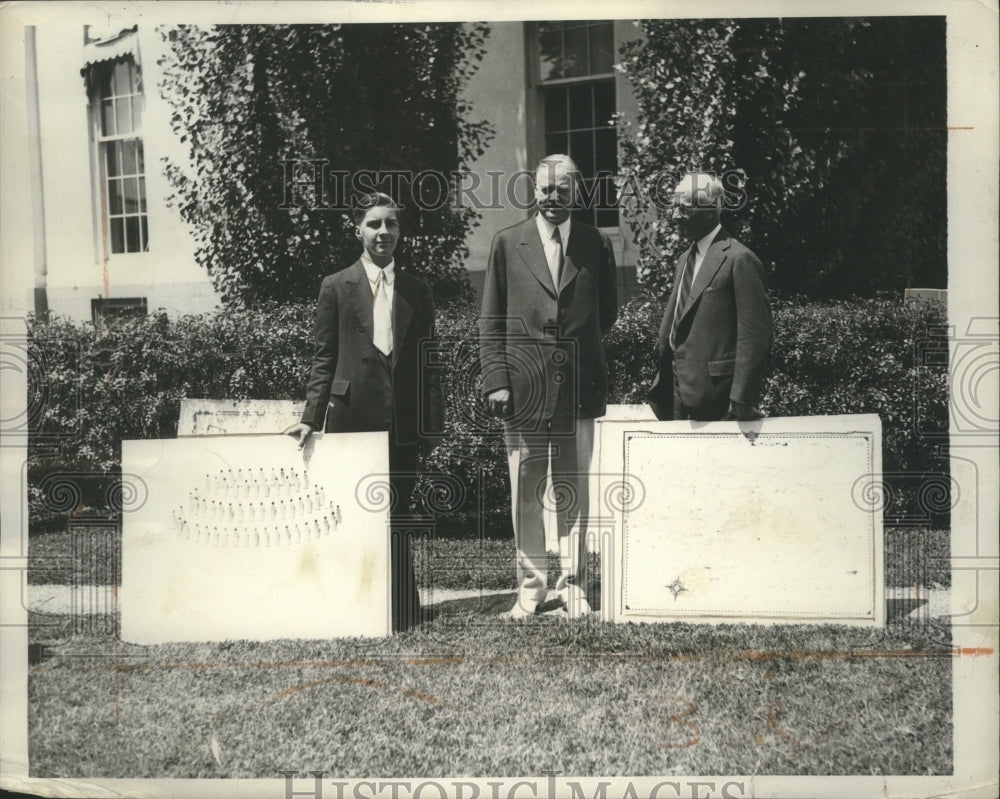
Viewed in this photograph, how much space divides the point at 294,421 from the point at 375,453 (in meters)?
0.38

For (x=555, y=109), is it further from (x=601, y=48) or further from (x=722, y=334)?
(x=722, y=334)

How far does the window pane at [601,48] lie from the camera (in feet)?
13.6

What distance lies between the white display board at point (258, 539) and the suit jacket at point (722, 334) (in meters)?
1.36

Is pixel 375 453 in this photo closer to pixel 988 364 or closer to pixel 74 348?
pixel 74 348

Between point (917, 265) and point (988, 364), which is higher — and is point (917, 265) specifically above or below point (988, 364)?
above

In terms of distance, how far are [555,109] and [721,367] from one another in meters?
1.30

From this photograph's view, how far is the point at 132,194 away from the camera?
4.29 m

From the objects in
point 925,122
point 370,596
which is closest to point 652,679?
point 370,596

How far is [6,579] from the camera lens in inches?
169

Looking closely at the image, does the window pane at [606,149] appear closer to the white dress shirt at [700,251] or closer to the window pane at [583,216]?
the window pane at [583,216]

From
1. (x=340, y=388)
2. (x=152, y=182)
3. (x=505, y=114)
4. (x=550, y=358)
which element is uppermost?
(x=505, y=114)
